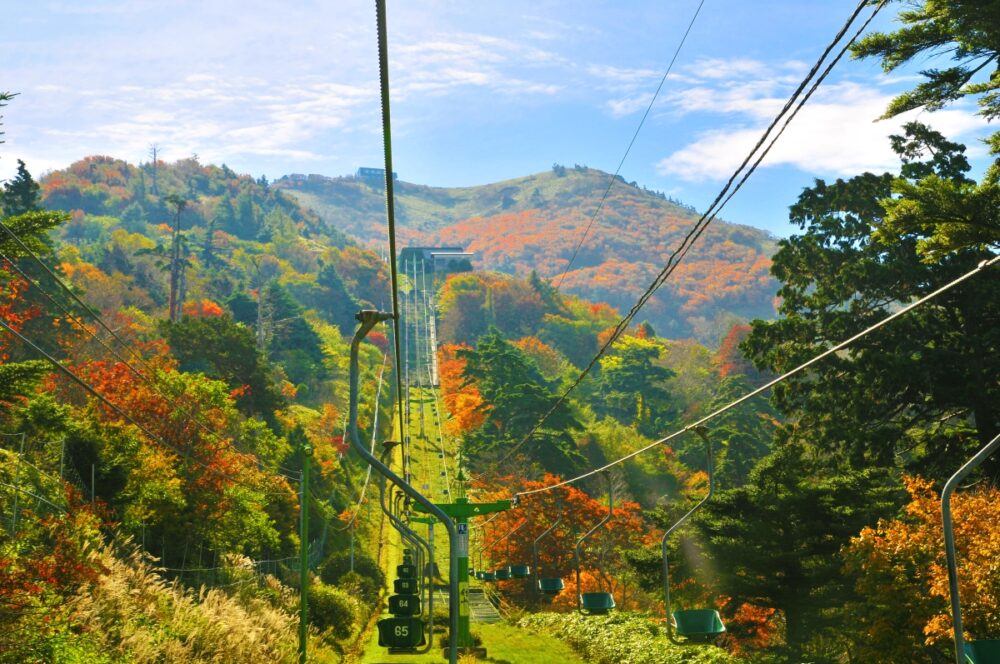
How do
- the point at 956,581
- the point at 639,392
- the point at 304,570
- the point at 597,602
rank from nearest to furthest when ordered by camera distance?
1. the point at 956,581
2. the point at 304,570
3. the point at 597,602
4. the point at 639,392

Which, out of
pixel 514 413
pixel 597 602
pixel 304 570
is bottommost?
pixel 597 602

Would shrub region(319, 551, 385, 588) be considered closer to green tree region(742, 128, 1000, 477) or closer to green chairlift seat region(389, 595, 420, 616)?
green tree region(742, 128, 1000, 477)

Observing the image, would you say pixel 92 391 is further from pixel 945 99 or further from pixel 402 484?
pixel 945 99

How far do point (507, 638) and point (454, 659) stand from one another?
23.4m

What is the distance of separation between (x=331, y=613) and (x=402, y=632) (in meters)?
19.1

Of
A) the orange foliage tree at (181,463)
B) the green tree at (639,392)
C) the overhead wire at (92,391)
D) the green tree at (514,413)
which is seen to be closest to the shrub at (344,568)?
the orange foliage tree at (181,463)

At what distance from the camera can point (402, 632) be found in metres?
15.5

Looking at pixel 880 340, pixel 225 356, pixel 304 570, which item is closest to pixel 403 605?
pixel 304 570

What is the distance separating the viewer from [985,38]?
22344mm

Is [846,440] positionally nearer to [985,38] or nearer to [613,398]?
[985,38]

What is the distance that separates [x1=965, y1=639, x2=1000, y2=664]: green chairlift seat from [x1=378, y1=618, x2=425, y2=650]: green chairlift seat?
25.8ft

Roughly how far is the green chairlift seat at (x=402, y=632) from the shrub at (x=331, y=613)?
55.6 feet

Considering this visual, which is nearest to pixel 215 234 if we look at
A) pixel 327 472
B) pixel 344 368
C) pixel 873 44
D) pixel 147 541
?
pixel 344 368

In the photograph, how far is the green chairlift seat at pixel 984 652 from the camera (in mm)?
10508
